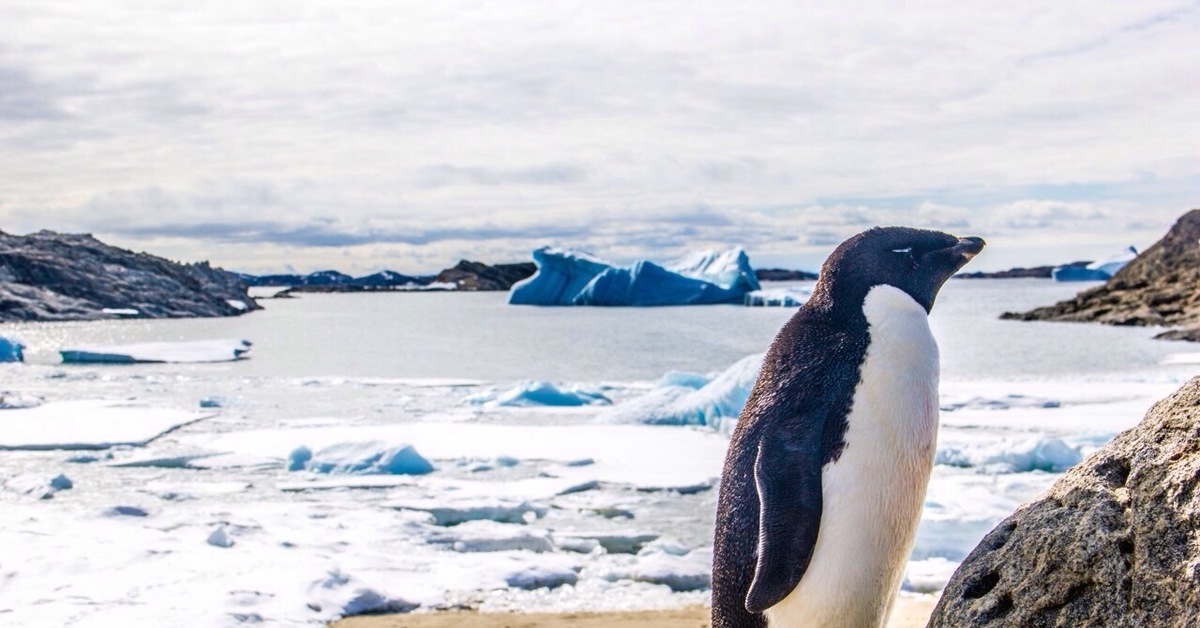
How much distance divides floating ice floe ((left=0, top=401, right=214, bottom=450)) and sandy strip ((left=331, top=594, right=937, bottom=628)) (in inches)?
283

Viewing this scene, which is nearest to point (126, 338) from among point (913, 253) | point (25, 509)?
point (25, 509)

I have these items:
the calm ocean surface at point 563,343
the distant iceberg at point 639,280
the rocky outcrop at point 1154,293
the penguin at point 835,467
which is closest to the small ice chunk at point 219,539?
the penguin at point 835,467

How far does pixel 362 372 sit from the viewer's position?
24500 millimetres

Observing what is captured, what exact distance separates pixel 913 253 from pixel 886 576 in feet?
2.95

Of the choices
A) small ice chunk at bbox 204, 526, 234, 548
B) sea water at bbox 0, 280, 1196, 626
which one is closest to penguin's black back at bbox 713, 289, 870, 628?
sea water at bbox 0, 280, 1196, 626

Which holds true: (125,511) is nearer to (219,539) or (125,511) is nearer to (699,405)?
(219,539)

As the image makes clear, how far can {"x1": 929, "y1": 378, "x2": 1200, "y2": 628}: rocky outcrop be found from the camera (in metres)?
2.04

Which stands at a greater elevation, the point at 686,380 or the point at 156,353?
the point at 686,380

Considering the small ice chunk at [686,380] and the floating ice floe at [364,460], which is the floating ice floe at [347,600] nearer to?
the floating ice floe at [364,460]

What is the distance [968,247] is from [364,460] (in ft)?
26.0

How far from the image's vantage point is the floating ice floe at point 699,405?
12914 millimetres

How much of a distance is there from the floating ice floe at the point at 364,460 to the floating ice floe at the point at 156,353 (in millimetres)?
17034

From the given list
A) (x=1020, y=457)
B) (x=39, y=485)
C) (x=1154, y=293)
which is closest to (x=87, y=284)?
(x=1154, y=293)

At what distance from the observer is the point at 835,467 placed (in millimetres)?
2713
